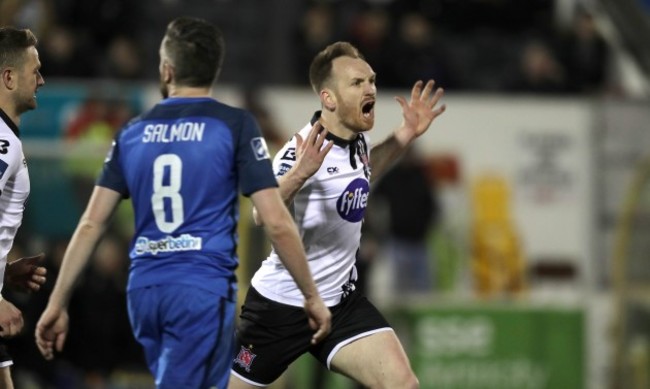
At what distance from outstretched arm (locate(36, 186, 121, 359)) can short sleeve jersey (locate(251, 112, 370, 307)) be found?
3.19 ft

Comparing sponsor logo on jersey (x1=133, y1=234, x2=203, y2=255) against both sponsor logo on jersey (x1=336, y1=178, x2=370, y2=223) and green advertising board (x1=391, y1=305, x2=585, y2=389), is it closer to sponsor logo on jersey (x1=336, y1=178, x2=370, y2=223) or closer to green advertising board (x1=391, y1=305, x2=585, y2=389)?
sponsor logo on jersey (x1=336, y1=178, x2=370, y2=223)

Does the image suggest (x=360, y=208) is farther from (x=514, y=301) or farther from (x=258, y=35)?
(x=258, y=35)

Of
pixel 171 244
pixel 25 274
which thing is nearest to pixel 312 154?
pixel 171 244

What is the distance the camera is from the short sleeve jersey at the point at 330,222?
264 inches

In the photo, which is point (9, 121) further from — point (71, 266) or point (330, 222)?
point (330, 222)

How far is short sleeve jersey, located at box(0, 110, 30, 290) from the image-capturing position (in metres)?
5.88

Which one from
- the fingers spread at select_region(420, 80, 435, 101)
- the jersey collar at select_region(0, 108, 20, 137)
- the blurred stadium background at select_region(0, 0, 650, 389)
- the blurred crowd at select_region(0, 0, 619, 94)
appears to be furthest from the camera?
the blurred crowd at select_region(0, 0, 619, 94)

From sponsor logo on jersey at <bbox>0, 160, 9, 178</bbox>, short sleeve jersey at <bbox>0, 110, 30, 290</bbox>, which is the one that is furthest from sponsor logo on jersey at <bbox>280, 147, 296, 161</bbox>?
sponsor logo on jersey at <bbox>0, 160, 9, 178</bbox>

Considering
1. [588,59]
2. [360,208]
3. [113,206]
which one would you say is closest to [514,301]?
[588,59]

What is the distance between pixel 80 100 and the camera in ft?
43.7

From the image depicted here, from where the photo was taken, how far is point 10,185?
5.99 metres

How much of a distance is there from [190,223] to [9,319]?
91cm

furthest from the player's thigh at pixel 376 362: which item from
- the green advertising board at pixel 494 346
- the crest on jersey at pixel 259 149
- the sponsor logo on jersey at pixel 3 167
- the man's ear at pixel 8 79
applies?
the green advertising board at pixel 494 346

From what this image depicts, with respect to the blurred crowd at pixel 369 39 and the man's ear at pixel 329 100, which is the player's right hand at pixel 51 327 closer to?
the man's ear at pixel 329 100
